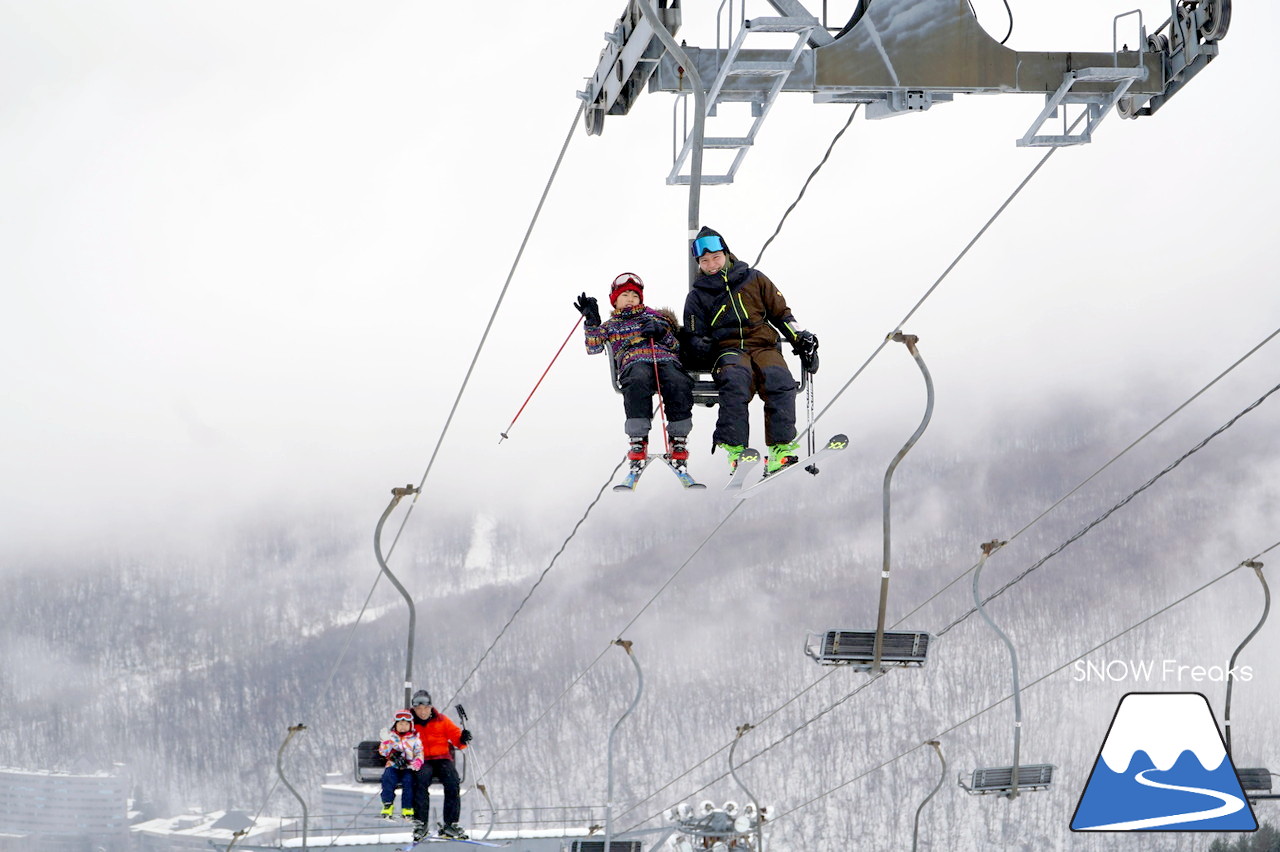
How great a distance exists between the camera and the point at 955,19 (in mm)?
14375

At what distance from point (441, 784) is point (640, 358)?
6.50m

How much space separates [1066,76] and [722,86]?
341cm

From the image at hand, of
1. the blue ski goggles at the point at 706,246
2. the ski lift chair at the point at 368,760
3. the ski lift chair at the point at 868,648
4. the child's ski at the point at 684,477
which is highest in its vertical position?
the blue ski goggles at the point at 706,246

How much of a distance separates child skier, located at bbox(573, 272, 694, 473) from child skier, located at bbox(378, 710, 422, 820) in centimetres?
545

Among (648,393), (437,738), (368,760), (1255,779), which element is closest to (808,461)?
(648,393)

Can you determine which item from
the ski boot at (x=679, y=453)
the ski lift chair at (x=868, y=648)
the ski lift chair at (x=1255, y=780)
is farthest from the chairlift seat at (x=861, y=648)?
the ski lift chair at (x=1255, y=780)

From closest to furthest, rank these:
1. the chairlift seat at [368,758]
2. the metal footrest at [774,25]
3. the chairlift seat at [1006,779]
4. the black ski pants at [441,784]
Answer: the metal footrest at [774,25]
the black ski pants at [441,784]
the chairlift seat at [368,758]
the chairlift seat at [1006,779]

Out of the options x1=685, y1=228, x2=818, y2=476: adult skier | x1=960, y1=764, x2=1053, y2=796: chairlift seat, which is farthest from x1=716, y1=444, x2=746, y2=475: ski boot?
x1=960, y1=764, x2=1053, y2=796: chairlift seat

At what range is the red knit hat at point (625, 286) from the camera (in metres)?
14.0

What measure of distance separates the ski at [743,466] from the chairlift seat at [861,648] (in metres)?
3.38

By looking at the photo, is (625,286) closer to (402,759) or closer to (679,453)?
(679,453)

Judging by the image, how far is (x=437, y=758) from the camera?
17781 mm

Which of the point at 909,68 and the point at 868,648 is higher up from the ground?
the point at 909,68

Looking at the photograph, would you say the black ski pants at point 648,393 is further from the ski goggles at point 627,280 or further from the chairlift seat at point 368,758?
the chairlift seat at point 368,758
